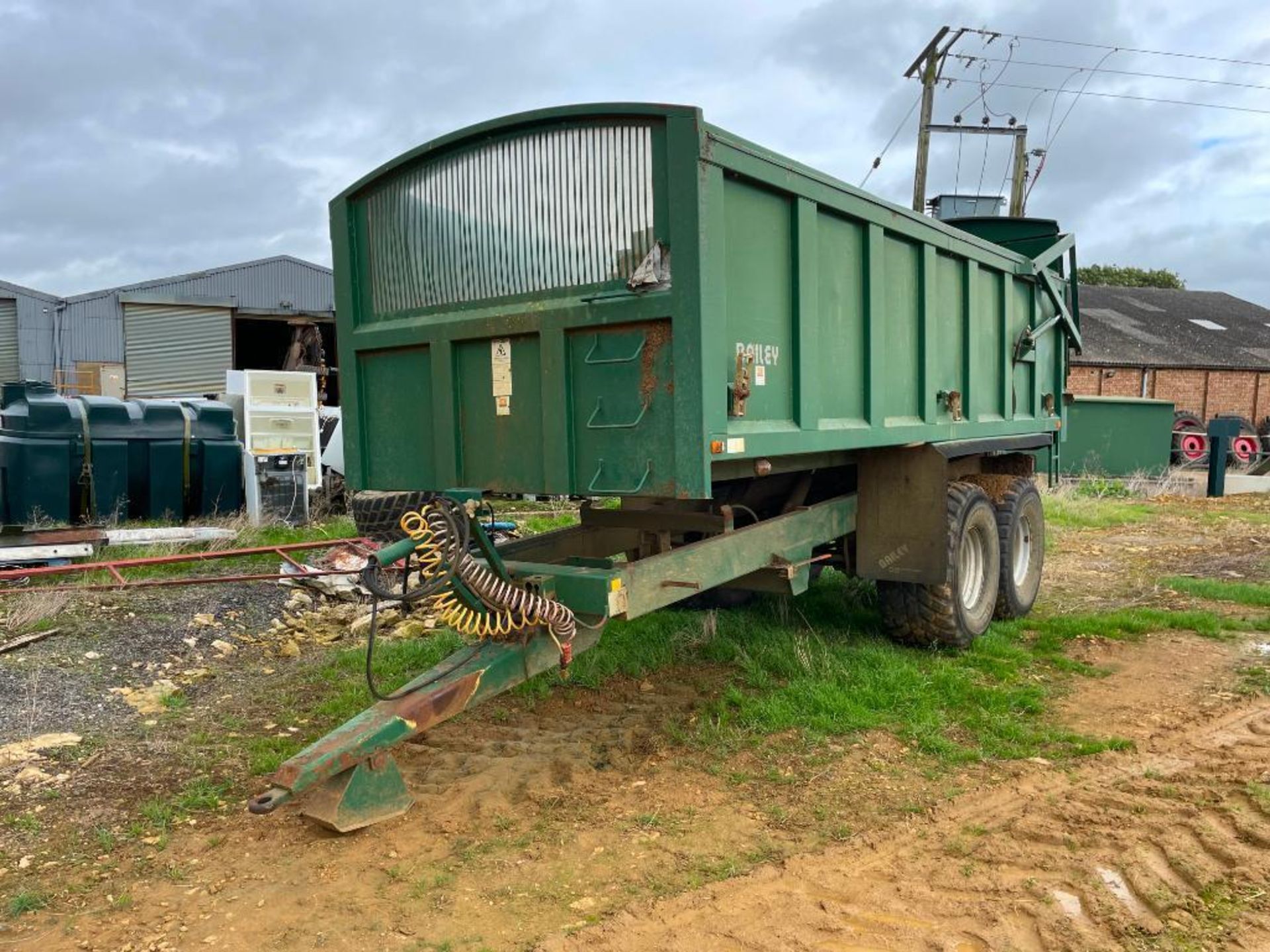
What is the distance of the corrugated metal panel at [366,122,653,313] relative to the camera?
378cm

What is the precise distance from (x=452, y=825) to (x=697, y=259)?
7.53ft

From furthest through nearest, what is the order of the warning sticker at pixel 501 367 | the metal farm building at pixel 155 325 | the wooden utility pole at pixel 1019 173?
the metal farm building at pixel 155 325
the wooden utility pole at pixel 1019 173
the warning sticker at pixel 501 367

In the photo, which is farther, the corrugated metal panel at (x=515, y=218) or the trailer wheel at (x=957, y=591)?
the trailer wheel at (x=957, y=591)

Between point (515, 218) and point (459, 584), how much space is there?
5.11 ft

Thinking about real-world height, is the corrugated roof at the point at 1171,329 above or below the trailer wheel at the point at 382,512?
above

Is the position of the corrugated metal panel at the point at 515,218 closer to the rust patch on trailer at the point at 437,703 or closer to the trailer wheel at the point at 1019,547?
the rust patch on trailer at the point at 437,703

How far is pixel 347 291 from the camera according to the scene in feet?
15.6

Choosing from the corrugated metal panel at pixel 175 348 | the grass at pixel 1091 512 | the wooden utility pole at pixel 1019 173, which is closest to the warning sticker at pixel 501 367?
the grass at pixel 1091 512

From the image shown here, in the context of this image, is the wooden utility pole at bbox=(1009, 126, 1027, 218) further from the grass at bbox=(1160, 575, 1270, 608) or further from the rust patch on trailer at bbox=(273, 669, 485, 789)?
the rust patch on trailer at bbox=(273, 669, 485, 789)

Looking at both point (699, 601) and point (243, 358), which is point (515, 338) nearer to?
point (699, 601)

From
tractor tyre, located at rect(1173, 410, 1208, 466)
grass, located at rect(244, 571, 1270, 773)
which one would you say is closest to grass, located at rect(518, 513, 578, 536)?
grass, located at rect(244, 571, 1270, 773)

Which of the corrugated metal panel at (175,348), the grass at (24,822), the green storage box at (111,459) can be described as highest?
the corrugated metal panel at (175,348)

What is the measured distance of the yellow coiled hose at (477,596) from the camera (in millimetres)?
3670

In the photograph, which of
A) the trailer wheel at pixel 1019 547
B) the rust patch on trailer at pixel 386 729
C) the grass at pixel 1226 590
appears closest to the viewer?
the rust patch on trailer at pixel 386 729
